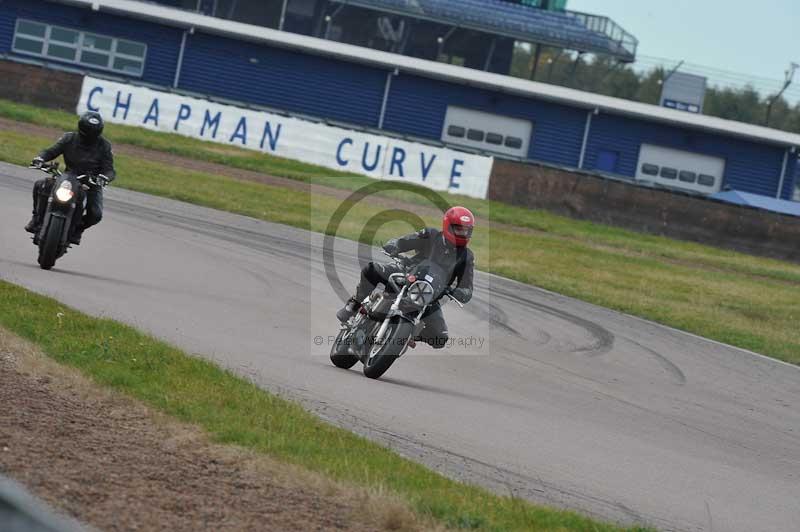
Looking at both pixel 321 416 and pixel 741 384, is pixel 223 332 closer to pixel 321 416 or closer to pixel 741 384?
pixel 321 416

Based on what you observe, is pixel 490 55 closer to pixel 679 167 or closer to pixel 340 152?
pixel 679 167

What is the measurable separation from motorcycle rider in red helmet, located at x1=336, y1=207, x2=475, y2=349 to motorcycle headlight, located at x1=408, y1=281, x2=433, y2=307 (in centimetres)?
28

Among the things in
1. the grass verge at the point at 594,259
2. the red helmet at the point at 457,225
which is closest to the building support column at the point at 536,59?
the grass verge at the point at 594,259

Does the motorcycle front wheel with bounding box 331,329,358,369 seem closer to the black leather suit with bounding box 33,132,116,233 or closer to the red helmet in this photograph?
the red helmet

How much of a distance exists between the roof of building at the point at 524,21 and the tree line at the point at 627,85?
2.78 feet

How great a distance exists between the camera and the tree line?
50.4m

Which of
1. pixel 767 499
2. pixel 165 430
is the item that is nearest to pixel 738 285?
pixel 767 499

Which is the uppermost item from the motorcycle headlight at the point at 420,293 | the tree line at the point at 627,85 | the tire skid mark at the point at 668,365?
the tree line at the point at 627,85

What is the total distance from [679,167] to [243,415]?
40.6m

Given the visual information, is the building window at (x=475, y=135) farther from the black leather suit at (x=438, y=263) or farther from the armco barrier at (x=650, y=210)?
the black leather suit at (x=438, y=263)

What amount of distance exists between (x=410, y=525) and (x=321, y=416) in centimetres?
292

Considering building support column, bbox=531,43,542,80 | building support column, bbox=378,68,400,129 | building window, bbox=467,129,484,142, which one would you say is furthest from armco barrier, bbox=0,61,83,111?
building support column, bbox=531,43,542,80

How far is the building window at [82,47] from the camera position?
47.6 meters

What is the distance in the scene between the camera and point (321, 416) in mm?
9258
